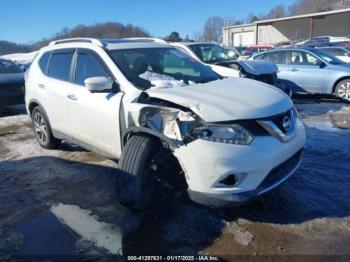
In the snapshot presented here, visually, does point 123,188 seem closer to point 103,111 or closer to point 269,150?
point 103,111

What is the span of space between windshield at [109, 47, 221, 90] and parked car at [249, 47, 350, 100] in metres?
6.10

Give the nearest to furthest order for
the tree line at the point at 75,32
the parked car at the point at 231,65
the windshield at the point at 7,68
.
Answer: the parked car at the point at 231,65 → the windshield at the point at 7,68 → the tree line at the point at 75,32

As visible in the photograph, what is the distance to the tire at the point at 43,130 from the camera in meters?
5.86

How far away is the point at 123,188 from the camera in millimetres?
3812

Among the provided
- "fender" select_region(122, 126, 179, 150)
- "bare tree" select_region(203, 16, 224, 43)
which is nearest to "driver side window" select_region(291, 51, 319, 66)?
"fender" select_region(122, 126, 179, 150)

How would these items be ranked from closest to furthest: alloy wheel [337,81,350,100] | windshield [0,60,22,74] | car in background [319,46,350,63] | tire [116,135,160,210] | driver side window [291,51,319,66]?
tire [116,135,160,210], alloy wheel [337,81,350,100], windshield [0,60,22,74], driver side window [291,51,319,66], car in background [319,46,350,63]

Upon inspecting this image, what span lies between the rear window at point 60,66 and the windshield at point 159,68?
90 cm

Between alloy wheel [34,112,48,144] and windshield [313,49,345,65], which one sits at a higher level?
windshield [313,49,345,65]

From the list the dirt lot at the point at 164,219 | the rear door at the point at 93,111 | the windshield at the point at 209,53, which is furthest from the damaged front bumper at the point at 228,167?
the windshield at the point at 209,53

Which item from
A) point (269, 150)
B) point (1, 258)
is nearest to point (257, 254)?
point (269, 150)

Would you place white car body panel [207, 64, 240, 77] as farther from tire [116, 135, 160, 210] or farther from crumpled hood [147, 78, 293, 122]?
tire [116, 135, 160, 210]

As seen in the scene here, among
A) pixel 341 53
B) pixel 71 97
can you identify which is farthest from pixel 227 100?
pixel 341 53

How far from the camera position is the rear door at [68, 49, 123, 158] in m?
4.17

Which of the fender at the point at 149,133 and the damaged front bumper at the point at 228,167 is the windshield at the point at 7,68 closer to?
the fender at the point at 149,133
